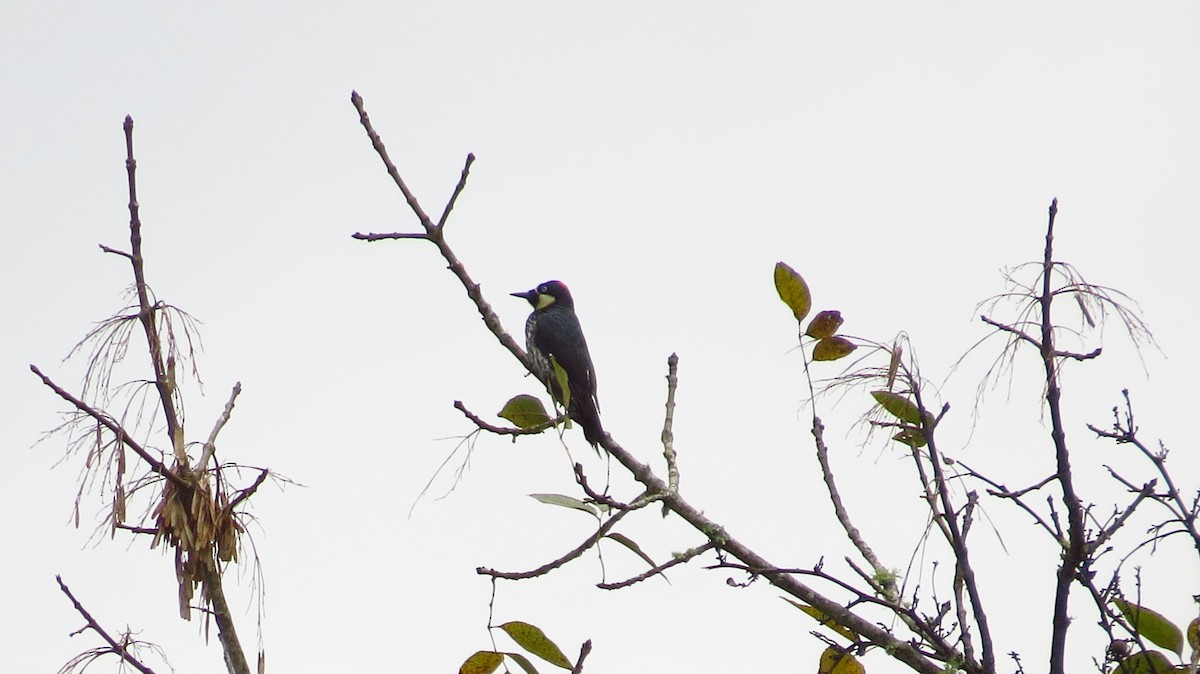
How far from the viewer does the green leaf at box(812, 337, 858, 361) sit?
3027 millimetres

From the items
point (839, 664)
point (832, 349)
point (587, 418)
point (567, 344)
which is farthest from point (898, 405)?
point (567, 344)

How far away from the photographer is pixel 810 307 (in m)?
3.11

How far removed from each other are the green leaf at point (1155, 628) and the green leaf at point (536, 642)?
4.16 ft

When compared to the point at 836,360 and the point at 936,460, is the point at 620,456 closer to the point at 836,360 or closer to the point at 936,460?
the point at 836,360

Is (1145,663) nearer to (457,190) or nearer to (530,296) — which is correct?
(457,190)

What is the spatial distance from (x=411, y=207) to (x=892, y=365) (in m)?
1.33

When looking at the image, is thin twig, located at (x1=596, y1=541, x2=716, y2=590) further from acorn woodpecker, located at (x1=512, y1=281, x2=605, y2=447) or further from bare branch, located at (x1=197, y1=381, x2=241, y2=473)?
acorn woodpecker, located at (x1=512, y1=281, x2=605, y2=447)

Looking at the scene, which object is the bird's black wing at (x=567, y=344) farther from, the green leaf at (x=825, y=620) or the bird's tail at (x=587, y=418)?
the green leaf at (x=825, y=620)

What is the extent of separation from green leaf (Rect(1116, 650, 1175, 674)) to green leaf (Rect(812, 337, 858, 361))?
0.94 m

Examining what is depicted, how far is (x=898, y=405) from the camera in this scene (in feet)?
9.41

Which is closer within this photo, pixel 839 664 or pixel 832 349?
pixel 839 664

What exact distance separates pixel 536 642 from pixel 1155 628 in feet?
4.43

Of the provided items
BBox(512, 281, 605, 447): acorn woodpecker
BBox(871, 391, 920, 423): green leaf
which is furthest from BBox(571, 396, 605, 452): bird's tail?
BBox(871, 391, 920, 423): green leaf

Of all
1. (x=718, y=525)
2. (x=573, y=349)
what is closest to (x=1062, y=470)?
(x=718, y=525)
